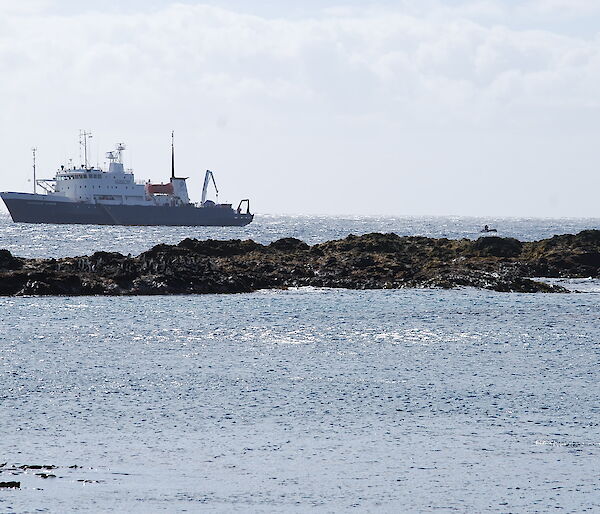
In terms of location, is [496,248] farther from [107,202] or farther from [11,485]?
[107,202]

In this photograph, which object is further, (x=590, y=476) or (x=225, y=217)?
(x=225, y=217)

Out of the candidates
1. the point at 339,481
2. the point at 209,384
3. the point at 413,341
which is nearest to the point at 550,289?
the point at 413,341

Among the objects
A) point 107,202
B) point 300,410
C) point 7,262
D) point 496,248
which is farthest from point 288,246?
point 107,202

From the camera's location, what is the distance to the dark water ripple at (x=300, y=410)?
675 inches

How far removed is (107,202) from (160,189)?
14742 mm

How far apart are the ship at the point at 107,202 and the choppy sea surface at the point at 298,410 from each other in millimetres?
124078

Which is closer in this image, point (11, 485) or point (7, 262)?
point (11, 485)

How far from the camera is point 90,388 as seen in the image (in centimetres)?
2670

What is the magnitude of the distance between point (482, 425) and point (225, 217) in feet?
533

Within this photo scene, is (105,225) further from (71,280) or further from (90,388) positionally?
(90,388)

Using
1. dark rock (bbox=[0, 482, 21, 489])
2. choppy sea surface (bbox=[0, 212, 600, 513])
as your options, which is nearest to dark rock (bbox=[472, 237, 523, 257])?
choppy sea surface (bbox=[0, 212, 600, 513])

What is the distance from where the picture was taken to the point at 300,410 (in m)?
24.1

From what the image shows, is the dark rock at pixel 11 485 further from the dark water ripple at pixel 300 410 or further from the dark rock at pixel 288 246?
the dark rock at pixel 288 246

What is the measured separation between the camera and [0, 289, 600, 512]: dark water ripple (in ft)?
56.2
